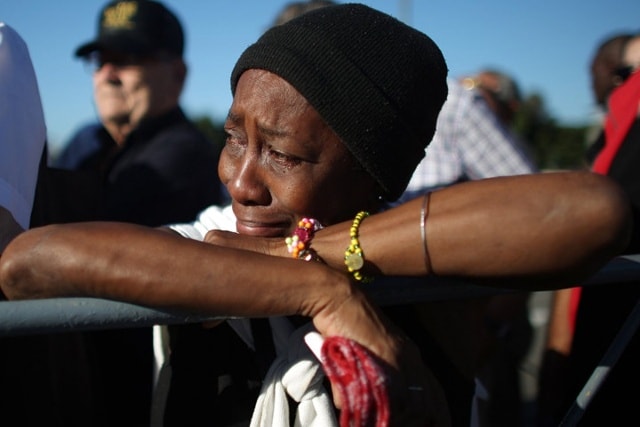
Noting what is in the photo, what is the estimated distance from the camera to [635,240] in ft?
7.39

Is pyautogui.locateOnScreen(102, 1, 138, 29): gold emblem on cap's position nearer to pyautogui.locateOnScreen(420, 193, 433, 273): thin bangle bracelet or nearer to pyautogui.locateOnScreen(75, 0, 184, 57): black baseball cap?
pyautogui.locateOnScreen(75, 0, 184, 57): black baseball cap

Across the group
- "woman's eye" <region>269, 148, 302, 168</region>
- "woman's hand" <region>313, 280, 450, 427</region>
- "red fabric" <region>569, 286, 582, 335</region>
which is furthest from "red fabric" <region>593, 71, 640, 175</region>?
"woman's hand" <region>313, 280, 450, 427</region>

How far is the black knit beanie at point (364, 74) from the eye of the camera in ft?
5.22

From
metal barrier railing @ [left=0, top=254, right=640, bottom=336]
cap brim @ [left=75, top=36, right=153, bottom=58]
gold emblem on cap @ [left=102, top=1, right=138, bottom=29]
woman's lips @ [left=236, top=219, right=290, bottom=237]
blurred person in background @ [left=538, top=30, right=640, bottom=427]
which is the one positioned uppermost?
gold emblem on cap @ [left=102, top=1, right=138, bottom=29]

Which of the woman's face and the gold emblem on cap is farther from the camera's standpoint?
the gold emblem on cap

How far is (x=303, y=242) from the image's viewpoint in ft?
4.78

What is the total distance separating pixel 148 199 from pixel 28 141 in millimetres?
1373

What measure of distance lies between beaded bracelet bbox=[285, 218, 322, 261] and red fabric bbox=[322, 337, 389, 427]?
258mm

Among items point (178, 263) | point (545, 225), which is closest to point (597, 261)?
point (545, 225)

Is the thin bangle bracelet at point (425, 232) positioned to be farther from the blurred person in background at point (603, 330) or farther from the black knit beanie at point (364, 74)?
the blurred person in background at point (603, 330)

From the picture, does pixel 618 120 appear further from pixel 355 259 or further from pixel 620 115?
pixel 355 259

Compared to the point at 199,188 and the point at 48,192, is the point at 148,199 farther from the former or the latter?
the point at 48,192

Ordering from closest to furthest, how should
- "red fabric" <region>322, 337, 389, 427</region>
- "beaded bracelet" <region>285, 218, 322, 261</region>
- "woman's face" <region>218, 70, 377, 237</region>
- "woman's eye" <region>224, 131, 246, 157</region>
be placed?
"red fabric" <region>322, 337, 389, 427</region> → "beaded bracelet" <region>285, 218, 322, 261</region> → "woman's face" <region>218, 70, 377, 237</region> → "woman's eye" <region>224, 131, 246, 157</region>

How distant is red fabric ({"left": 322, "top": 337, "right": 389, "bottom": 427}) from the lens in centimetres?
116
